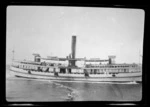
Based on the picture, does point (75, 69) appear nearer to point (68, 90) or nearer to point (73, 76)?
point (73, 76)

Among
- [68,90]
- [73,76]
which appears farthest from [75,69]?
[68,90]

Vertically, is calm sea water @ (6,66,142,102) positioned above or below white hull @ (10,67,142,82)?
below

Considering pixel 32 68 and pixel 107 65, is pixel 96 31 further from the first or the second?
pixel 32 68

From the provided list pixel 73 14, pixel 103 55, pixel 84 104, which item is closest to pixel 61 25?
pixel 73 14

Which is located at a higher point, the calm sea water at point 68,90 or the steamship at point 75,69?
the steamship at point 75,69
